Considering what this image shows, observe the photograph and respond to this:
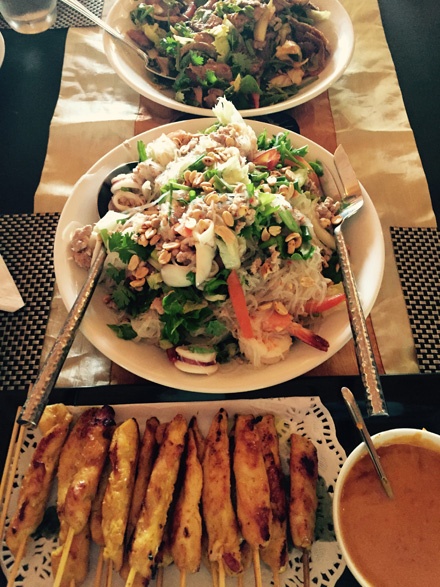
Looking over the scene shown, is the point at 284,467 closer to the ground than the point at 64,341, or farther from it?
closer to the ground

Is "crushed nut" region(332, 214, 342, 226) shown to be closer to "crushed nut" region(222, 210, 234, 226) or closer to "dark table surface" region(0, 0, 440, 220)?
"crushed nut" region(222, 210, 234, 226)

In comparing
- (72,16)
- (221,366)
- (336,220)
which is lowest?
(221,366)

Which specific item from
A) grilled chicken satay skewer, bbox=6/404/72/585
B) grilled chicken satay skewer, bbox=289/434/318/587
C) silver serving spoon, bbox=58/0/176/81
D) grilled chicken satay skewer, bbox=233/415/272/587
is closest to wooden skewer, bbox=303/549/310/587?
grilled chicken satay skewer, bbox=289/434/318/587

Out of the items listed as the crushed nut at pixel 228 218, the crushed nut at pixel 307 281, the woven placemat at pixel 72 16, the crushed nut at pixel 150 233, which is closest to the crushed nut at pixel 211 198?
the crushed nut at pixel 228 218

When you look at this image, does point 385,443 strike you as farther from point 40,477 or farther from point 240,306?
point 40,477

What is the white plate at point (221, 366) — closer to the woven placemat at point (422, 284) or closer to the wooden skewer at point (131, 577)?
the woven placemat at point (422, 284)

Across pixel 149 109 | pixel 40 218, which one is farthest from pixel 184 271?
pixel 149 109

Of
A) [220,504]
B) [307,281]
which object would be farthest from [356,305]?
[220,504]
